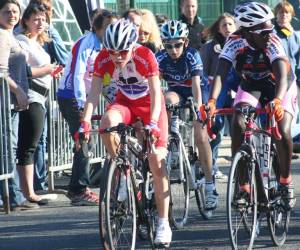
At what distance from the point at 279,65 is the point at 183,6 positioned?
583 centimetres

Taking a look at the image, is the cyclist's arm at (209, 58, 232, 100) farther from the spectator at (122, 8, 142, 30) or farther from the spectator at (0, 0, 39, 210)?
the spectator at (122, 8, 142, 30)

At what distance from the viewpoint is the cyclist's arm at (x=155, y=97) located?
8.16 meters

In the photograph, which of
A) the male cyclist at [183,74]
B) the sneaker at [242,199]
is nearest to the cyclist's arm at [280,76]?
the sneaker at [242,199]

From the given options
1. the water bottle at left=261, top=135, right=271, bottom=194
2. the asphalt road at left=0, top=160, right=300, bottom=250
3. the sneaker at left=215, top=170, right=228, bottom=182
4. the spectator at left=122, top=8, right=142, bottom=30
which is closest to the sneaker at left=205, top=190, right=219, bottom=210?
the asphalt road at left=0, top=160, right=300, bottom=250

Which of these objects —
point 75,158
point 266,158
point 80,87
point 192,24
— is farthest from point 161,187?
point 192,24

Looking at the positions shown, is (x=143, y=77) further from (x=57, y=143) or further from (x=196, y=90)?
(x=57, y=143)

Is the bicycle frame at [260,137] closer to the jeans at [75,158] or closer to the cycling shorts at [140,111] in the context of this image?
the cycling shorts at [140,111]

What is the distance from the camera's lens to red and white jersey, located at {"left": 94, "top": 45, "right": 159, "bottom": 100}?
838 centimetres

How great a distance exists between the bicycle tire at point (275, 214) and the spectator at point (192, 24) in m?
5.12

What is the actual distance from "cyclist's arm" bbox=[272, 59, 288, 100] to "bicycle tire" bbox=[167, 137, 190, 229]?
152cm

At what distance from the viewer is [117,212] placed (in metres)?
7.85

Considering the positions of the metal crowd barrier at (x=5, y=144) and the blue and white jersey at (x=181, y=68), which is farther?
the metal crowd barrier at (x=5, y=144)

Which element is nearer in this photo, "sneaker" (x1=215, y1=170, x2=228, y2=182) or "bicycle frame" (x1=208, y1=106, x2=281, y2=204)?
"bicycle frame" (x1=208, y1=106, x2=281, y2=204)

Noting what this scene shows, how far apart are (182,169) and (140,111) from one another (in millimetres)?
1385
